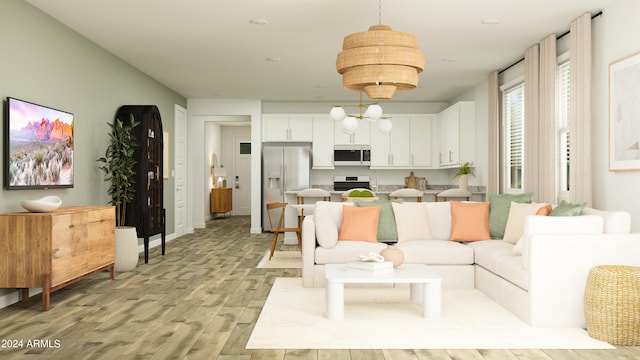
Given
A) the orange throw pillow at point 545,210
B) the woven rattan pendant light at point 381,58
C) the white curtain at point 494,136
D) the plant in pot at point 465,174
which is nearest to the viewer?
the woven rattan pendant light at point 381,58

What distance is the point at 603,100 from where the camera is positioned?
5348 millimetres

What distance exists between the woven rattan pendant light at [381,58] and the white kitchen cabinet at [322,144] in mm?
6707

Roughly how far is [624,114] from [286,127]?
274 inches

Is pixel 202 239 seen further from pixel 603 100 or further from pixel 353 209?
pixel 603 100

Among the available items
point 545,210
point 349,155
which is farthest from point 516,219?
point 349,155

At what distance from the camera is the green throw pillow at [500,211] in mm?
5691

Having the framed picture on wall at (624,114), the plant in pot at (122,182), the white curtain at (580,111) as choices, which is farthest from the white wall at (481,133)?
the plant in pot at (122,182)

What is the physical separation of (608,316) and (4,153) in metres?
4.84

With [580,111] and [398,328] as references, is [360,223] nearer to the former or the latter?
[398,328]

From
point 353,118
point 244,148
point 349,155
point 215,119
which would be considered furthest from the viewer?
point 244,148

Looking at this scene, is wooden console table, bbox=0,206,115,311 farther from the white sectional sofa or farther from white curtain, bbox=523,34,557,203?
white curtain, bbox=523,34,557,203

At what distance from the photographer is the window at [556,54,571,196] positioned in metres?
6.14

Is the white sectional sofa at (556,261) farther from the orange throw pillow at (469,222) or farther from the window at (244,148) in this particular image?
the window at (244,148)

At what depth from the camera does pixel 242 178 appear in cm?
1536
